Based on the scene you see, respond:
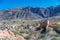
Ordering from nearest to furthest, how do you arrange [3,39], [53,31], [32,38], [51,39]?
[3,39], [51,39], [32,38], [53,31]

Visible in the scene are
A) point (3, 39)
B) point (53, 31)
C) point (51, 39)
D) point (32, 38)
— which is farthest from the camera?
point (53, 31)

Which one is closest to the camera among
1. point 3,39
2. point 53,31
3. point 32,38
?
point 3,39

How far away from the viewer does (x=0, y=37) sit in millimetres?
26797

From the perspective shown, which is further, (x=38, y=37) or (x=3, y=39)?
(x=38, y=37)

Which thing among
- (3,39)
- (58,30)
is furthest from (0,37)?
(58,30)

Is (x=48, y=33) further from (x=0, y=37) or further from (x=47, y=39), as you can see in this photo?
(x=0, y=37)

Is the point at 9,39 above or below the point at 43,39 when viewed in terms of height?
above

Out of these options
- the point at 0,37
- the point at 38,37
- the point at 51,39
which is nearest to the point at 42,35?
the point at 38,37

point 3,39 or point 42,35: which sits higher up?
point 3,39

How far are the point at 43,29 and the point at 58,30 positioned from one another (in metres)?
3.64

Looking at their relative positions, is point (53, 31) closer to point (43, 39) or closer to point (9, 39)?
point (43, 39)

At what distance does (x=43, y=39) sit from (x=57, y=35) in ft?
10.8

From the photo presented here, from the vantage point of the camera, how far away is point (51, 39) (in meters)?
46.5

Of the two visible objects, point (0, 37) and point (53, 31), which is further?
point (53, 31)
